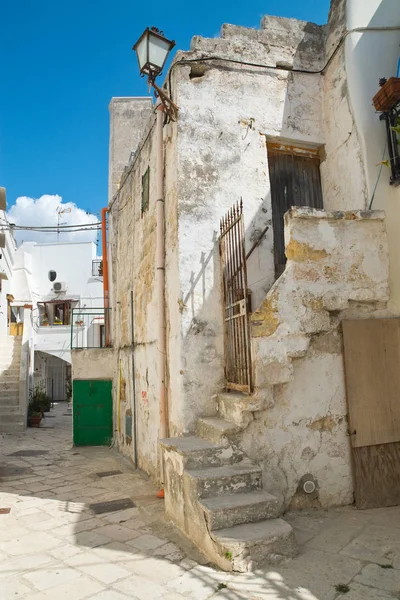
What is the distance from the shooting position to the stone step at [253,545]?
3652mm

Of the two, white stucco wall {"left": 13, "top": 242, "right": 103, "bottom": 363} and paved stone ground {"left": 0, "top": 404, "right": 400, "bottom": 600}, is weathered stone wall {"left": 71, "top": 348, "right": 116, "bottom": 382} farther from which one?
white stucco wall {"left": 13, "top": 242, "right": 103, "bottom": 363}

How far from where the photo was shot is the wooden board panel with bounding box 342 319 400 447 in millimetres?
5199

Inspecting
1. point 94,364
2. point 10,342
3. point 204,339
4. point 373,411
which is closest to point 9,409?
point 10,342

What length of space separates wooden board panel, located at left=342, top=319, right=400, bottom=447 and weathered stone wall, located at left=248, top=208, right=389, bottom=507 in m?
0.14

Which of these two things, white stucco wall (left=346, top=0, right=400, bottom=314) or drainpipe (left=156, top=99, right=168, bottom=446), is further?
drainpipe (left=156, top=99, right=168, bottom=446)

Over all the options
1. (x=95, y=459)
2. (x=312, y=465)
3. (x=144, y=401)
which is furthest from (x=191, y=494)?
(x=95, y=459)

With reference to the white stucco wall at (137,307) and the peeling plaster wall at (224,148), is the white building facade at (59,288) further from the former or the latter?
the peeling plaster wall at (224,148)

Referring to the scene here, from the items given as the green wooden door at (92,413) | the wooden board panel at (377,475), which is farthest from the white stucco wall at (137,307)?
the wooden board panel at (377,475)

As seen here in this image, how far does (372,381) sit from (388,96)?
3477 millimetres

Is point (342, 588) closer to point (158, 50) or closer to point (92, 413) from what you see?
point (158, 50)

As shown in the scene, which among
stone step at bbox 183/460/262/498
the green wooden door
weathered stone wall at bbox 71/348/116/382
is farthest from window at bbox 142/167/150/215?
the green wooden door

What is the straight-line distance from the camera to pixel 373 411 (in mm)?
5227

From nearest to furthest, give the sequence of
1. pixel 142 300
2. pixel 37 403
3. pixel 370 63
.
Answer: pixel 370 63 < pixel 142 300 < pixel 37 403

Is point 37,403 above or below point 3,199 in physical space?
below
